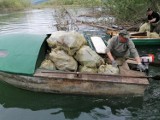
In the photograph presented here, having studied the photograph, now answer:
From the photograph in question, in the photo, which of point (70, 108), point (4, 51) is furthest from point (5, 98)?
point (70, 108)

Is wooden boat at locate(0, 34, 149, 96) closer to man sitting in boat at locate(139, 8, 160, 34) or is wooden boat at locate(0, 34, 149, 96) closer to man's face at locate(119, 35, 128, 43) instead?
man's face at locate(119, 35, 128, 43)

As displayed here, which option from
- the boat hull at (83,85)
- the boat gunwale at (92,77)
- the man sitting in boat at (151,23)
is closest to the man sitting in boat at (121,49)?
the boat gunwale at (92,77)

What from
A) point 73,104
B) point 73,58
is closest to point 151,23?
point 73,58

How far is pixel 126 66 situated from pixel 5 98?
365cm

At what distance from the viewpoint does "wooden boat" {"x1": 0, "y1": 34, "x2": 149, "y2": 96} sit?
7.24 metres

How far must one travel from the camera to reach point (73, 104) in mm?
7410

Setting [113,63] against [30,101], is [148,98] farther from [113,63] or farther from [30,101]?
[30,101]

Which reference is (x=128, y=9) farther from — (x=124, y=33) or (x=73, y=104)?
(x=73, y=104)

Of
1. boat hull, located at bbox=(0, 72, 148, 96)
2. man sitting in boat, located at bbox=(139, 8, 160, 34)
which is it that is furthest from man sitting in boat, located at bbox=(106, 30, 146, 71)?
man sitting in boat, located at bbox=(139, 8, 160, 34)

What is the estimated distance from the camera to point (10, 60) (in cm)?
807

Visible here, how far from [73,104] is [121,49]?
215 centimetres

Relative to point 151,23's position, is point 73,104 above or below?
below

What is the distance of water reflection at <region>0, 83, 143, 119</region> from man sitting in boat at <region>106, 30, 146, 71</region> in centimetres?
106

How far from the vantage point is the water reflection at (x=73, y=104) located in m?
7.01
